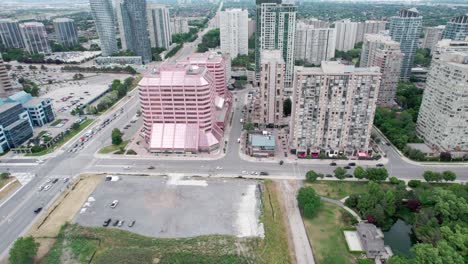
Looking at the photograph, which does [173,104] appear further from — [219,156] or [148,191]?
[148,191]

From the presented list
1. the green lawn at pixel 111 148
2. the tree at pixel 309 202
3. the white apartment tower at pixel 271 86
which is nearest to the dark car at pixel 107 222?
the green lawn at pixel 111 148

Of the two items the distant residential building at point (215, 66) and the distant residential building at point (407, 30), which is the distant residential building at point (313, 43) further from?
the distant residential building at point (215, 66)

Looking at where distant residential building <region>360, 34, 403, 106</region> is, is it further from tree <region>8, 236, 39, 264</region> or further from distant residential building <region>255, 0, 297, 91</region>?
tree <region>8, 236, 39, 264</region>

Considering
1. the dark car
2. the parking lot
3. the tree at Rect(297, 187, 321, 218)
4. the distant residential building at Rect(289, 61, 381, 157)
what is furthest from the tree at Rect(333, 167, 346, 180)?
the dark car

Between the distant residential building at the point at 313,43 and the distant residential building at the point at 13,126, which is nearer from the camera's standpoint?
the distant residential building at the point at 13,126

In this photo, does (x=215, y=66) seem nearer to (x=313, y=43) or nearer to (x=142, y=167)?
(x=142, y=167)

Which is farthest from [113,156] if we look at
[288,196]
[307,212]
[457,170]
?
[457,170]
